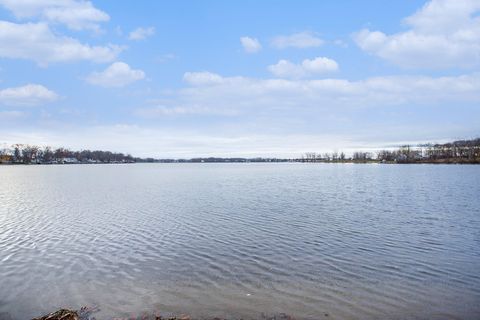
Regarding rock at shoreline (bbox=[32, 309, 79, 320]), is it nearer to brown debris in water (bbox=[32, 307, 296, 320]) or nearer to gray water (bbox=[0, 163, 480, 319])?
brown debris in water (bbox=[32, 307, 296, 320])

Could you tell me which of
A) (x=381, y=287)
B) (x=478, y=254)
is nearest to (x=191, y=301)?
(x=381, y=287)

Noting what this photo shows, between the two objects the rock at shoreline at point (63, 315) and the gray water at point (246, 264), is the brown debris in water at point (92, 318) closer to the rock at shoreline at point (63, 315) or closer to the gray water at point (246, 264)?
the rock at shoreline at point (63, 315)

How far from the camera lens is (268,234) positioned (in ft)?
60.1

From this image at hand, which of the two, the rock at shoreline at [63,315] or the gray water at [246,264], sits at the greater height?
the rock at shoreline at [63,315]

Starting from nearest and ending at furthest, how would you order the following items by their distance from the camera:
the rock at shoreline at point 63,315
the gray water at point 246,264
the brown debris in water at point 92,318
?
the rock at shoreline at point 63,315 < the brown debris in water at point 92,318 < the gray water at point 246,264

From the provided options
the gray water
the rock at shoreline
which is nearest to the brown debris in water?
the rock at shoreline

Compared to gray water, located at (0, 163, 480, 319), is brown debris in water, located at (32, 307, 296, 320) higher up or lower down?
higher up

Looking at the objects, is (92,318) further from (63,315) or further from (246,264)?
(246,264)

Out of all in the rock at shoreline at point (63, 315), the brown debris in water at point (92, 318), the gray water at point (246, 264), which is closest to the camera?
the rock at shoreline at point (63, 315)

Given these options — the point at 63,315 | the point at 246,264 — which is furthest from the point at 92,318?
the point at 246,264

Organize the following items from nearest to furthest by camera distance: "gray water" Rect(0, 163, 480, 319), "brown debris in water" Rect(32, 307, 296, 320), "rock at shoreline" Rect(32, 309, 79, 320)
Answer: "rock at shoreline" Rect(32, 309, 79, 320) → "brown debris in water" Rect(32, 307, 296, 320) → "gray water" Rect(0, 163, 480, 319)

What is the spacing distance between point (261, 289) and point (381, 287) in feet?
11.9

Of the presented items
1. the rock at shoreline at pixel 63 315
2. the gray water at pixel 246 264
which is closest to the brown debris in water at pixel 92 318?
the rock at shoreline at pixel 63 315

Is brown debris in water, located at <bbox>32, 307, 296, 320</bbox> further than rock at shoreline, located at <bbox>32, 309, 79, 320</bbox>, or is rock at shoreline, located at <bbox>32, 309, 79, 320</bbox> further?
brown debris in water, located at <bbox>32, 307, 296, 320</bbox>
